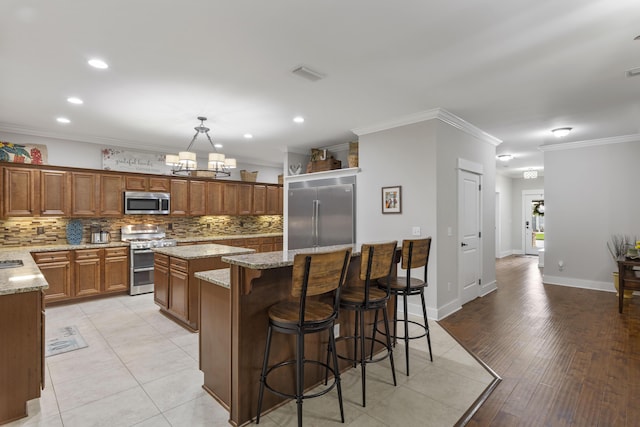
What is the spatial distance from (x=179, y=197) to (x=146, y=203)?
0.63m

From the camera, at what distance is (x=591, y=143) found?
5.70m

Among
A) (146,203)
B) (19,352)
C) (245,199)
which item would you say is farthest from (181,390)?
(245,199)

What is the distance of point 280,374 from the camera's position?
7.62 feet

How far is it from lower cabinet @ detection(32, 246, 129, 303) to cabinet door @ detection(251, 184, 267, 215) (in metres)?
2.81

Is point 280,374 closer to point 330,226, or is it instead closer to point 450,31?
point 450,31

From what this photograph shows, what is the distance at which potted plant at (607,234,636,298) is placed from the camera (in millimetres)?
5266

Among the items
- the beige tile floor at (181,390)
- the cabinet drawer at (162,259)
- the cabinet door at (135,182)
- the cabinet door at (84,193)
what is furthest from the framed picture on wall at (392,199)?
the cabinet door at (84,193)

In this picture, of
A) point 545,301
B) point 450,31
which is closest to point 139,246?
point 450,31

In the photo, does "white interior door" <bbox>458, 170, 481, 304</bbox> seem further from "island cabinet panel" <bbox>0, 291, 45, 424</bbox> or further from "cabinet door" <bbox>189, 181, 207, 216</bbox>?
"cabinet door" <bbox>189, 181, 207, 216</bbox>

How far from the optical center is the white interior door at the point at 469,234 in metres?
4.67

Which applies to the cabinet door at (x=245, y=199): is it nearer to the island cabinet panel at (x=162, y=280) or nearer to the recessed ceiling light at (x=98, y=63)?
the island cabinet panel at (x=162, y=280)

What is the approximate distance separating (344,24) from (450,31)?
30.4 inches

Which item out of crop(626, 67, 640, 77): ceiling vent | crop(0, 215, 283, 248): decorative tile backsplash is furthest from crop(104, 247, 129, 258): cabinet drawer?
crop(626, 67, 640, 77): ceiling vent

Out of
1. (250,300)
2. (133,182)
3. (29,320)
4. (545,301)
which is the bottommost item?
(545,301)
